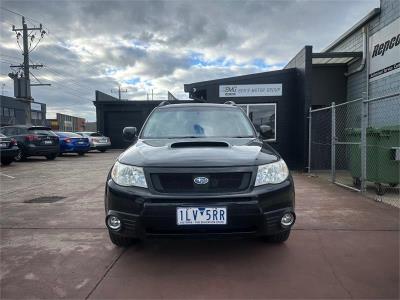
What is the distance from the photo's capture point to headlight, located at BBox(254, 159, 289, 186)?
3.53m

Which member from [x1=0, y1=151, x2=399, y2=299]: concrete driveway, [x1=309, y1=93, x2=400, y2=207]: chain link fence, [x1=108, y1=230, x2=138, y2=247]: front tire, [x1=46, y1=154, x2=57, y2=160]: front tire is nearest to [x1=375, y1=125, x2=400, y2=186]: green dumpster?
[x1=309, y1=93, x2=400, y2=207]: chain link fence

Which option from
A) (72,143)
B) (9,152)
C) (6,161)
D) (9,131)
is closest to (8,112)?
(72,143)

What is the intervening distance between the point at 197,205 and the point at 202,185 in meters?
0.20

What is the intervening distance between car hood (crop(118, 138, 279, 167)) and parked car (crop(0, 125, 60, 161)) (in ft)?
45.0

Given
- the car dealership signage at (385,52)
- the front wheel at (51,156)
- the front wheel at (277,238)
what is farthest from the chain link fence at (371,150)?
the front wheel at (51,156)

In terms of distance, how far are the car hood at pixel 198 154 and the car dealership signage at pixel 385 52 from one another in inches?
280

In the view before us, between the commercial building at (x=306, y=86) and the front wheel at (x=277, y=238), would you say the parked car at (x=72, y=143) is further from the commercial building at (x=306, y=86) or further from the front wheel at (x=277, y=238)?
the front wheel at (x=277, y=238)

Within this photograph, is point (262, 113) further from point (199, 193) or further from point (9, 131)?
point (9, 131)

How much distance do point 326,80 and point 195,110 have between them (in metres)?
9.20

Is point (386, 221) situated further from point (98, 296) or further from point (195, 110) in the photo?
point (98, 296)

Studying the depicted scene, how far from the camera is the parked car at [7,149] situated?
14.0m

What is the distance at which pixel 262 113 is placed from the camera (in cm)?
1300

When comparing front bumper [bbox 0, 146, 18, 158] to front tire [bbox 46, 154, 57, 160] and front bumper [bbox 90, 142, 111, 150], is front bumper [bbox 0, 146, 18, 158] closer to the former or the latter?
front tire [bbox 46, 154, 57, 160]

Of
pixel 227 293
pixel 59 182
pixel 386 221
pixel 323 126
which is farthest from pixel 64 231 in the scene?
pixel 323 126
